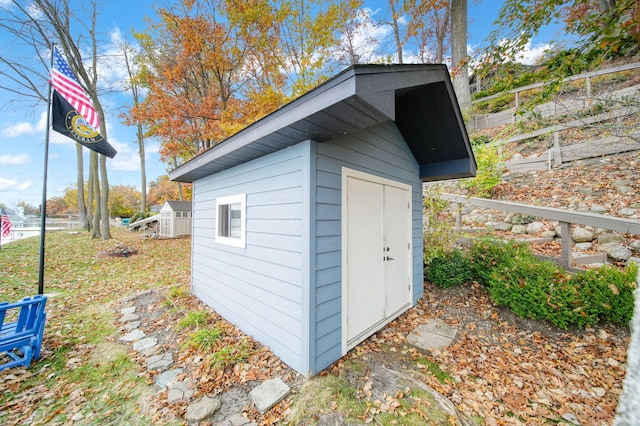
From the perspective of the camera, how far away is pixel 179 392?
7.80ft

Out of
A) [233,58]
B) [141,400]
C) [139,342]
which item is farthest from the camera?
[233,58]

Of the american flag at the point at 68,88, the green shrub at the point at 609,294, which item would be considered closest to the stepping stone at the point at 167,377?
the american flag at the point at 68,88

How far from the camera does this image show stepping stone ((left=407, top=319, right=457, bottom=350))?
316cm

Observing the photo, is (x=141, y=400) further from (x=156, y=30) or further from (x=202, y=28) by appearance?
(x=156, y=30)

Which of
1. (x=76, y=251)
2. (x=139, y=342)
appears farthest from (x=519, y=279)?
→ (x=76, y=251)

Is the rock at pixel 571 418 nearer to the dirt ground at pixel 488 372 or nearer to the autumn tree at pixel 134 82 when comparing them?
the dirt ground at pixel 488 372

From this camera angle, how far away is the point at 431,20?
11.5 meters

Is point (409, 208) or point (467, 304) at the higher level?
point (409, 208)

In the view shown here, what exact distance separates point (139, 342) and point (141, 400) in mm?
1240

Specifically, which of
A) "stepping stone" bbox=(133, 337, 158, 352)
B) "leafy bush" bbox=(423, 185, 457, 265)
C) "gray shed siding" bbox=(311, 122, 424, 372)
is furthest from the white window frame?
"leafy bush" bbox=(423, 185, 457, 265)

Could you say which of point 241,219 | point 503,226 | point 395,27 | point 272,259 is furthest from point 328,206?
point 395,27

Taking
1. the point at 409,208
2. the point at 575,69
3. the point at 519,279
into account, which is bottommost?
the point at 519,279

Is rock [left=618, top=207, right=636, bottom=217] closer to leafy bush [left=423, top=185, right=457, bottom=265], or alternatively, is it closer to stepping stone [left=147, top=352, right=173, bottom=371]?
leafy bush [left=423, top=185, right=457, bottom=265]

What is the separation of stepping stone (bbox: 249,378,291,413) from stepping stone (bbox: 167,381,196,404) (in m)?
0.62
